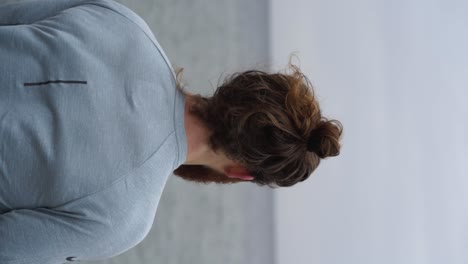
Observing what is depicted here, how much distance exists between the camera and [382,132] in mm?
2094

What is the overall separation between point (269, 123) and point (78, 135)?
282mm

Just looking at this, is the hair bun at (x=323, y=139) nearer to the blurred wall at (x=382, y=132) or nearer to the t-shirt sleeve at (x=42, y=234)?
the t-shirt sleeve at (x=42, y=234)

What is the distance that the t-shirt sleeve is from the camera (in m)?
0.76

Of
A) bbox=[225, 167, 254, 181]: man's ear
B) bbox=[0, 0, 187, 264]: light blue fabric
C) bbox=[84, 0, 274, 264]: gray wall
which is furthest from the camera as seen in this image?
bbox=[84, 0, 274, 264]: gray wall

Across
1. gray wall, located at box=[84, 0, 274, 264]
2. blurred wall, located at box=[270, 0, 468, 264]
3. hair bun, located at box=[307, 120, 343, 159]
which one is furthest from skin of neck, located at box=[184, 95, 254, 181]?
blurred wall, located at box=[270, 0, 468, 264]

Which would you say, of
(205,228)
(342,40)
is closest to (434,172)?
(342,40)

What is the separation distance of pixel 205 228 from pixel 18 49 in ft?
4.42

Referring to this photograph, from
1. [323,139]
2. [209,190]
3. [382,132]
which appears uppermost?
[323,139]

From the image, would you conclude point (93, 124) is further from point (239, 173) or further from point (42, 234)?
point (239, 173)

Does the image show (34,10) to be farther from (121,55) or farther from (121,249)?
(121,249)

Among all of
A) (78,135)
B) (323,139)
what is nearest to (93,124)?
(78,135)

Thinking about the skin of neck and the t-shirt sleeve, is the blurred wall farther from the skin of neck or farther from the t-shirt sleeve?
the t-shirt sleeve

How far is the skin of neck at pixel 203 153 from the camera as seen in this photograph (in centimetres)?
92

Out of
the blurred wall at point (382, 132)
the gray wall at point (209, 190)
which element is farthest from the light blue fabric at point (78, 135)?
the blurred wall at point (382, 132)
